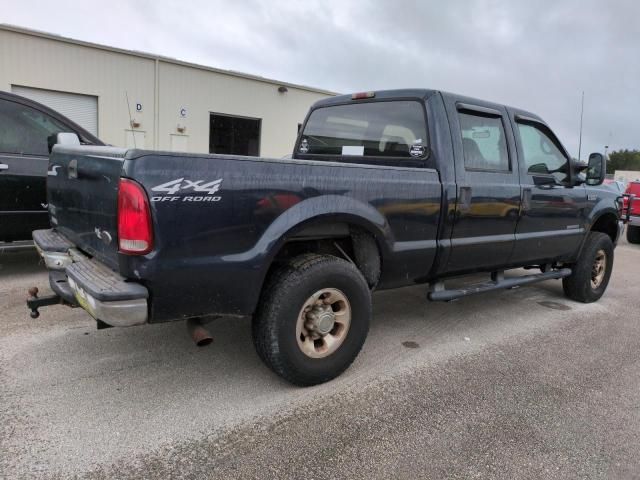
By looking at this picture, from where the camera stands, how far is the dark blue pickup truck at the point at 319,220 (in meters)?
2.47

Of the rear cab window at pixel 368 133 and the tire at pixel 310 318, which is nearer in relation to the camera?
the tire at pixel 310 318

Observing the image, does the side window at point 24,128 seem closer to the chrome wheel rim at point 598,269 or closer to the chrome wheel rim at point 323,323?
the chrome wheel rim at point 323,323

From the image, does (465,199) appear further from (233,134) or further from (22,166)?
(233,134)

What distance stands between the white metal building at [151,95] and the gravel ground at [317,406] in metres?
8.51

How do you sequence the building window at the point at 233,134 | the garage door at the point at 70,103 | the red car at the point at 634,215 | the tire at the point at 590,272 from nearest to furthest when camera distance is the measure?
1. the tire at the point at 590,272
2. the red car at the point at 634,215
3. the garage door at the point at 70,103
4. the building window at the point at 233,134

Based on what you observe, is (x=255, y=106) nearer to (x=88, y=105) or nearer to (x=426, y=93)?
(x=88, y=105)

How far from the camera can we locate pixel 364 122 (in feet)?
14.2

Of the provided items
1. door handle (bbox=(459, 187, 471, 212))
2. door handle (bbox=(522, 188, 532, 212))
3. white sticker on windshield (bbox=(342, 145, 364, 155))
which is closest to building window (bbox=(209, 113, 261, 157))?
white sticker on windshield (bbox=(342, 145, 364, 155))

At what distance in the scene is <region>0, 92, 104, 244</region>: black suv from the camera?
5.00 meters

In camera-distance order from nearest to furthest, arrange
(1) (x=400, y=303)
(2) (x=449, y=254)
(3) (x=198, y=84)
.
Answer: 1. (2) (x=449, y=254)
2. (1) (x=400, y=303)
3. (3) (x=198, y=84)

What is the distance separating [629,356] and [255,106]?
50.7ft

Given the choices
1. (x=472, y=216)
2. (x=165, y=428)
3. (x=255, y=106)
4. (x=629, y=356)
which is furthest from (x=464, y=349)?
(x=255, y=106)

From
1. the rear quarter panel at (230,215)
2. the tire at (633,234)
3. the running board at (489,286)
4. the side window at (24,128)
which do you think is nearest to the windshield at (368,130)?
the rear quarter panel at (230,215)

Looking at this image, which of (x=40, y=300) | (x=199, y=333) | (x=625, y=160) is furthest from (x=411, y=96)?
(x=625, y=160)
